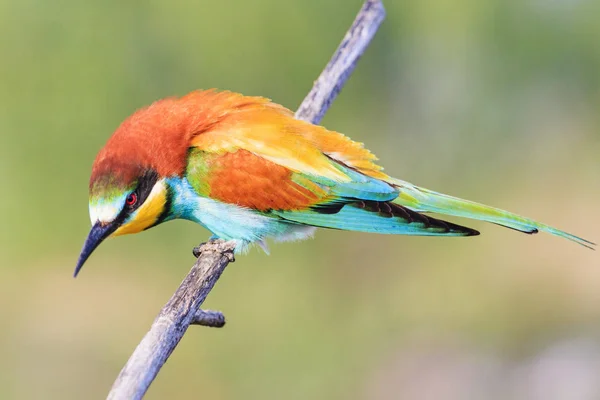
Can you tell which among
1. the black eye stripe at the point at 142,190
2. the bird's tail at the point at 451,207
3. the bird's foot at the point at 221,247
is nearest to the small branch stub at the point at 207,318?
the bird's foot at the point at 221,247

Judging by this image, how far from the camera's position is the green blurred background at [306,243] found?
4.82 metres

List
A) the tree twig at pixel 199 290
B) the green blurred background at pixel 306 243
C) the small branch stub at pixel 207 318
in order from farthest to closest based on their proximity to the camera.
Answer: the green blurred background at pixel 306 243
the small branch stub at pixel 207 318
the tree twig at pixel 199 290

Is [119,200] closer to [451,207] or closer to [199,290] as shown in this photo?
[199,290]

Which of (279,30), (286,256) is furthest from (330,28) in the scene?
(286,256)

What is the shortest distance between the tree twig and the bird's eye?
0.99ft

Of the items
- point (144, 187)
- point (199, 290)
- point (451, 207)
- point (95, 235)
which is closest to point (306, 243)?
point (451, 207)

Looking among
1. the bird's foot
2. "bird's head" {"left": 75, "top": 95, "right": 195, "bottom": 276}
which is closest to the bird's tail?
the bird's foot

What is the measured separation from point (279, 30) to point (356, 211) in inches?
95.3

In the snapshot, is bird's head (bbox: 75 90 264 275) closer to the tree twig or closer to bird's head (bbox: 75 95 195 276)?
bird's head (bbox: 75 95 195 276)

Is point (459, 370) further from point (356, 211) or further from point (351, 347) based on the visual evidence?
point (356, 211)

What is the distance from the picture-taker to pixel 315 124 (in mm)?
3379

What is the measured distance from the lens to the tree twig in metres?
1.98

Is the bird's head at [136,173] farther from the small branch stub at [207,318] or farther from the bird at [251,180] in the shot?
the small branch stub at [207,318]

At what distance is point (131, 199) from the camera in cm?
281
